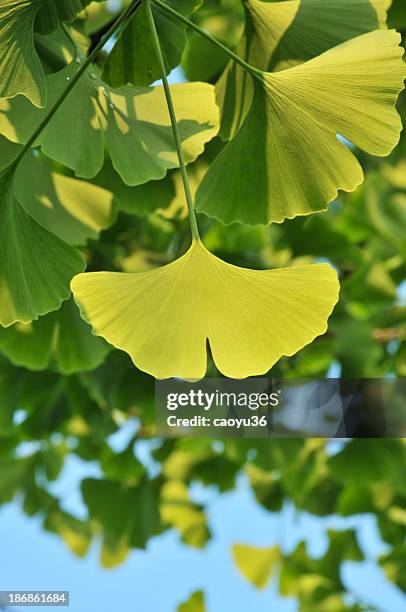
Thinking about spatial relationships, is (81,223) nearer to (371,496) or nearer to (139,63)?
(139,63)

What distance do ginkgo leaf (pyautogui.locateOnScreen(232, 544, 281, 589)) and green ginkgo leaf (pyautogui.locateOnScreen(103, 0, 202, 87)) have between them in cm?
118

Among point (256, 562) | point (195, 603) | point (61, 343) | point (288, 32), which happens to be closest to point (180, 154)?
point (288, 32)

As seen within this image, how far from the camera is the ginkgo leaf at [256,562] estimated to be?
1.53 m

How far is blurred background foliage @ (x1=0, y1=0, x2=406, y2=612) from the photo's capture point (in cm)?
75

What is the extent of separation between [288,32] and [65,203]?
27 cm

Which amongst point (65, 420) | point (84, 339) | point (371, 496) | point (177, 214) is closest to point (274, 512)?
point (371, 496)

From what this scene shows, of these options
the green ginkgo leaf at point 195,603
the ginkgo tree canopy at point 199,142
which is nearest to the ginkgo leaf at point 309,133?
the ginkgo tree canopy at point 199,142

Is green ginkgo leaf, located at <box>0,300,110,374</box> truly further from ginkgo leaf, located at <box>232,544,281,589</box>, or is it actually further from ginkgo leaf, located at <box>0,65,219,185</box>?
ginkgo leaf, located at <box>232,544,281,589</box>

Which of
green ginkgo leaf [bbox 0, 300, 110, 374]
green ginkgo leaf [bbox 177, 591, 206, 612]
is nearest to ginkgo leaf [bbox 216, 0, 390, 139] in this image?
green ginkgo leaf [bbox 0, 300, 110, 374]

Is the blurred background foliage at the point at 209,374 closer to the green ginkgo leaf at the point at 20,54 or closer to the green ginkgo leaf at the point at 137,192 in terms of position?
the green ginkgo leaf at the point at 137,192

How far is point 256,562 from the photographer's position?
1.56m

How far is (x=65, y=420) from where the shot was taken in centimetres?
129

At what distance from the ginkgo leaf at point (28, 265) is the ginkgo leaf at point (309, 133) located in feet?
0.37

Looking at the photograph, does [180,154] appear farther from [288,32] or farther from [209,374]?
[209,374]
